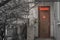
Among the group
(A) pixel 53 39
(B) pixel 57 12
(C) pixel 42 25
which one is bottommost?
(A) pixel 53 39

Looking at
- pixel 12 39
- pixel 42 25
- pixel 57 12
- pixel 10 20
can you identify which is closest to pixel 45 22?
pixel 42 25

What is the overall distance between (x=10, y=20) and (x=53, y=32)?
5.38 meters

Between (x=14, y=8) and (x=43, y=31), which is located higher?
(x=14, y=8)

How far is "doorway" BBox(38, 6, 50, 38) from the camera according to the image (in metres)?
11.7

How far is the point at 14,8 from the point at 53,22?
17.4 ft

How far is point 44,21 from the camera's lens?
39.2ft

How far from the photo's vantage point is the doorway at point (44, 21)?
1167cm

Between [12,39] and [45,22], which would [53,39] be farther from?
[12,39]

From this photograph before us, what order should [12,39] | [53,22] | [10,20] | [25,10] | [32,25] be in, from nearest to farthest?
[10,20] < [25,10] < [12,39] < [32,25] < [53,22]

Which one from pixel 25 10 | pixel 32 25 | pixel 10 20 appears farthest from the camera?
pixel 32 25

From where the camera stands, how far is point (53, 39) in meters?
11.0

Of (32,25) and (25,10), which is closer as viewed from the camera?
(25,10)

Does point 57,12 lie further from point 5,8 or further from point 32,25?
point 5,8

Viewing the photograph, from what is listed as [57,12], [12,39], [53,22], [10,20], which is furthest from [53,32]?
[10,20]
